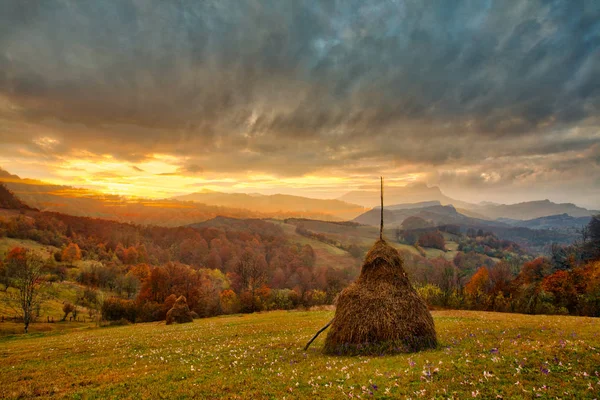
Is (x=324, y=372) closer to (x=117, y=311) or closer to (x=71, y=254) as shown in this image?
(x=117, y=311)

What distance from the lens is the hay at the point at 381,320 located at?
16.2 m

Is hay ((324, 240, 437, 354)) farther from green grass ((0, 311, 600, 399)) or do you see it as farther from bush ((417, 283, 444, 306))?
bush ((417, 283, 444, 306))

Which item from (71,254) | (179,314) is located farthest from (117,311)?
(71,254)

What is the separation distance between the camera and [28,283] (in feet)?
215

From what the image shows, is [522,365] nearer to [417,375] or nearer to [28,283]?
[417,375]

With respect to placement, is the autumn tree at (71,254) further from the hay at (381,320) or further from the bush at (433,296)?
the hay at (381,320)

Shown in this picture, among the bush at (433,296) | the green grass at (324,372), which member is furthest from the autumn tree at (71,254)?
the green grass at (324,372)

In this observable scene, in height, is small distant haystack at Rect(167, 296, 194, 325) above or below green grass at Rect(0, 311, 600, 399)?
below

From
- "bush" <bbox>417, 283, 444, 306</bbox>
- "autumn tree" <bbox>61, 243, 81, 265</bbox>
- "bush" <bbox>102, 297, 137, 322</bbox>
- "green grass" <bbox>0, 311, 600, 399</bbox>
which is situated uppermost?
"green grass" <bbox>0, 311, 600, 399</bbox>

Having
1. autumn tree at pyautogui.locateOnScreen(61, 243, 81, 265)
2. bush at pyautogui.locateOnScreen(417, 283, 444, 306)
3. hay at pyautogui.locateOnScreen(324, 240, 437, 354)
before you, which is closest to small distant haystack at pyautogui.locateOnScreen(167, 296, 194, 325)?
hay at pyautogui.locateOnScreen(324, 240, 437, 354)

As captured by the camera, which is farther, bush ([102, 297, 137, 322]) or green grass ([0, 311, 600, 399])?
bush ([102, 297, 137, 322])

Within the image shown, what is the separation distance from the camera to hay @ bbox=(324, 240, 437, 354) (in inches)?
638

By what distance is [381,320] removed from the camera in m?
16.5

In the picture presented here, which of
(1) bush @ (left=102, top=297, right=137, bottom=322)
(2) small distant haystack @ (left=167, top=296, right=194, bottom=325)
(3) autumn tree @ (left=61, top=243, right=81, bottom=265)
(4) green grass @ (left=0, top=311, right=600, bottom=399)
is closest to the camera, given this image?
(4) green grass @ (left=0, top=311, right=600, bottom=399)
